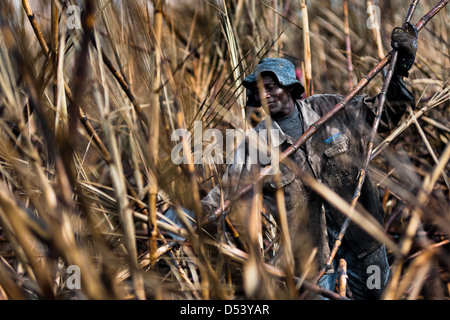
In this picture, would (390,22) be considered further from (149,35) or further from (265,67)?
(149,35)

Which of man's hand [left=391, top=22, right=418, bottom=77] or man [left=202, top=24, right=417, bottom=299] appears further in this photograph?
man [left=202, top=24, right=417, bottom=299]

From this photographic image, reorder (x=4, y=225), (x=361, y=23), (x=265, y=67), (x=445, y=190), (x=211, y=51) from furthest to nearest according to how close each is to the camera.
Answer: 1. (x=361, y=23)
2. (x=211, y=51)
3. (x=445, y=190)
4. (x=265, y=67)
5. (x=4, y=225)

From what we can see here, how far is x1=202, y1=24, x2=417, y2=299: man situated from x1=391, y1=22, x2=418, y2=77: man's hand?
44 millimetres

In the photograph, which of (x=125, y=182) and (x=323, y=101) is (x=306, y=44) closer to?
(x=323, y=101)

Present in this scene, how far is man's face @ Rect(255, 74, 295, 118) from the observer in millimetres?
1111

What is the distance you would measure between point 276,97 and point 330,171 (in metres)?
0.23

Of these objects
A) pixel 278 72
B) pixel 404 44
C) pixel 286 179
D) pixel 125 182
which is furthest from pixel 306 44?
pixel 125 182

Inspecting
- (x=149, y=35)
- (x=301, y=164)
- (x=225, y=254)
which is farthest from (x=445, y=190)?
(x=149, y=35)

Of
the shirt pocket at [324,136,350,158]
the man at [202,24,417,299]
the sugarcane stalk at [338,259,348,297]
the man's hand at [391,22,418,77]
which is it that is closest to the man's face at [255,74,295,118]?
the man at [202,24,417,299]

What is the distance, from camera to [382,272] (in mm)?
1108

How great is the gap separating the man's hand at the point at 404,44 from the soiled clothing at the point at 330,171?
0.05m

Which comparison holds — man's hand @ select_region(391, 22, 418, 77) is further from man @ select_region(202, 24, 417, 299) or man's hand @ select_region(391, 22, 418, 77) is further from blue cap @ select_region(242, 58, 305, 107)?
blue cap @ select_region(242, 58, 305, 107)

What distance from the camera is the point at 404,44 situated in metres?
0.98

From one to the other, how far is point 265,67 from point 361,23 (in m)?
1.02
